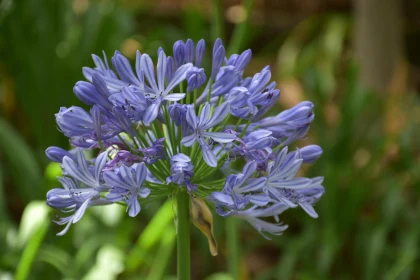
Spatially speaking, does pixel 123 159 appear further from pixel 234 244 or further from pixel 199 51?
pixel 234 244

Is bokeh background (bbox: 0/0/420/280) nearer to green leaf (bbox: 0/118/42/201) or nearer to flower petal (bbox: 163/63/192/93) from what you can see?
green leaf (bbox: 0/118/42/201)

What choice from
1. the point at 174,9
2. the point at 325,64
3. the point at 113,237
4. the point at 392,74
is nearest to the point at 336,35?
the point at 325,64

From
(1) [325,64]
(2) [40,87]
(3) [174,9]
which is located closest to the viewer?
(2) [40,87]

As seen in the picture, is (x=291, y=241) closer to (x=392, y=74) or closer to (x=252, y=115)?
(x=392, y=74)

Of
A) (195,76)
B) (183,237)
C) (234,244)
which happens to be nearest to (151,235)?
(234,244)

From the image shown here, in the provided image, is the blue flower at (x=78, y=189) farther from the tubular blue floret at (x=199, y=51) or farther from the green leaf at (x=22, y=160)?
the green leaf at (x=22, y=160)

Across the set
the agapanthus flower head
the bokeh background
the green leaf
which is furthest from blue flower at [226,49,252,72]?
the green leaf

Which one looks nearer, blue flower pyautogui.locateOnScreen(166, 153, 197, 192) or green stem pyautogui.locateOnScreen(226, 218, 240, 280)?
blue flower pyautogui.locateOnScreen(166, 153, 197, 192)
